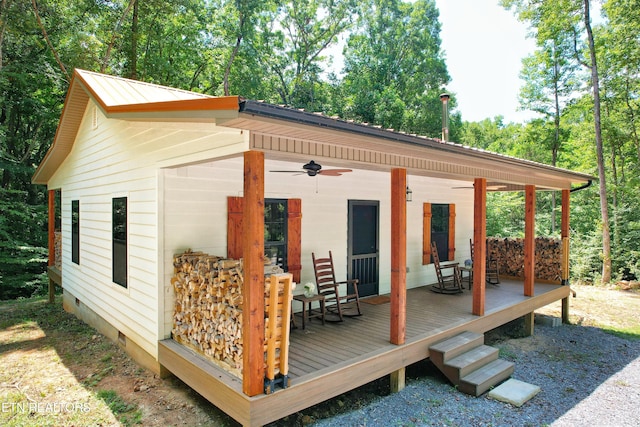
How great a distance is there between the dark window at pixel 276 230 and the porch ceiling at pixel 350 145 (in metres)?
1.21

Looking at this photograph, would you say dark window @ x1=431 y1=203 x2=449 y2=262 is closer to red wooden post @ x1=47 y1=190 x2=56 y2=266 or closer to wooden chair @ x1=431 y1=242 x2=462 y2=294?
wooden chair @ x1=431 y1=242 x2=462 y2=294

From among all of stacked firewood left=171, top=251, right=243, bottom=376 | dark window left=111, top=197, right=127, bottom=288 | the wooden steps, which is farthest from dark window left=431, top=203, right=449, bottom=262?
dark window left=111, top=197, right=127, bottom=288

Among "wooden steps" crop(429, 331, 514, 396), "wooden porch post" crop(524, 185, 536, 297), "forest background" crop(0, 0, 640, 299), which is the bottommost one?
Answer: "wooden steps" crop(429, 331, 514, 396)

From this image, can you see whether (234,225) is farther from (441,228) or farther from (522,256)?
(522,256)

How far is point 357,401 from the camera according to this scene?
13.4 ft

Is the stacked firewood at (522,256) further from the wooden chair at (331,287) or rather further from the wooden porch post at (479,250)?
the wooden chair at (331,287)

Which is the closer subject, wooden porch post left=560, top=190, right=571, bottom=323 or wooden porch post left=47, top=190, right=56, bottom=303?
wooden porch post left=560, top=190, right=571, bottom=323

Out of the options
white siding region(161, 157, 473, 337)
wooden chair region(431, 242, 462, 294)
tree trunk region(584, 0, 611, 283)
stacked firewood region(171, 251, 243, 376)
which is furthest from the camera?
tree trunk region(584, 0, 611, 283)

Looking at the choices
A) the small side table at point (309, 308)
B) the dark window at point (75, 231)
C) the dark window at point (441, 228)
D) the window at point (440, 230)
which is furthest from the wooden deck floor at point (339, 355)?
the dark window at point (75, 231)

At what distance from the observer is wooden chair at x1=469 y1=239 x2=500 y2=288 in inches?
322

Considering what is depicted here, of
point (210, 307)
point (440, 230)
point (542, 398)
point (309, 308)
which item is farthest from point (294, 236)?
point (440, 230)

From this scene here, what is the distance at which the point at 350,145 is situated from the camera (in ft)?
11.8

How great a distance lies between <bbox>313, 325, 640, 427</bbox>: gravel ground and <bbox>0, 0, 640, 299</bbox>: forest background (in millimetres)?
8232

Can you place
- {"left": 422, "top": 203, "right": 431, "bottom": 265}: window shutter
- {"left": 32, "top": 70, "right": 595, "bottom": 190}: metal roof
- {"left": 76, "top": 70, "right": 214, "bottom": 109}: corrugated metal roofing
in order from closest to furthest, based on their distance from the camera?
{"left": 32, "top": 70, "right": 595, "bottom": 190}: metal roof, {"left": 76, "top": 70, "right": 214, "bottom": 109}: corrugated metal roofing, {"left": 422, "top": 203, "right": 431, "bottom": 265}: window shutter
